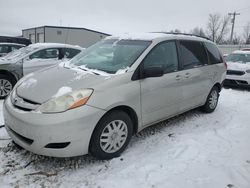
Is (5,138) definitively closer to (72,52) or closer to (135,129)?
(135,129)

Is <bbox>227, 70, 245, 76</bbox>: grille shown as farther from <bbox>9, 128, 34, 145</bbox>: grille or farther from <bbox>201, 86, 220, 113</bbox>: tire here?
<bbox>9, 128, 34, 145</bbox>: grille

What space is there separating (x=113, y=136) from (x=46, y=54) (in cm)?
485

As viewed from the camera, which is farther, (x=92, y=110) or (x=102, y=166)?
(x=102, y=166)

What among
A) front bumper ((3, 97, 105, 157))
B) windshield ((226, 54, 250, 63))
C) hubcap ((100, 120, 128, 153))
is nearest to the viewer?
front bumper ((3, 97, 105, 157))

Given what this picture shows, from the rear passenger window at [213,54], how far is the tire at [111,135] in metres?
2.81

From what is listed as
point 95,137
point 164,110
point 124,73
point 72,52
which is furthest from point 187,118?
point 72,52

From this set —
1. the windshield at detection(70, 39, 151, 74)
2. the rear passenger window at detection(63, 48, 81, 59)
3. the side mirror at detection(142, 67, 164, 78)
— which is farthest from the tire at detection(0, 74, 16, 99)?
the side mirror at detection(142, 67, 164, 78)

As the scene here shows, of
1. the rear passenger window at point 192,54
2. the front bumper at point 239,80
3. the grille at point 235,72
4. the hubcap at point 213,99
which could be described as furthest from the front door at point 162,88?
the grille at point 235,72

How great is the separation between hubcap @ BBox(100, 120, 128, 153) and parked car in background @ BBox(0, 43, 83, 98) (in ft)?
14.3

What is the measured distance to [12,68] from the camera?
6.61 m

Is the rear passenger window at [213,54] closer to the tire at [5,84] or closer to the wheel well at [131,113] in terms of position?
the wheel well at [131,113]

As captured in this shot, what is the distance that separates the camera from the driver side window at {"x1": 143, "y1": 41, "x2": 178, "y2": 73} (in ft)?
12.5

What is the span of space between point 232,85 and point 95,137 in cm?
740

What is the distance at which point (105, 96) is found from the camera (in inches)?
122
